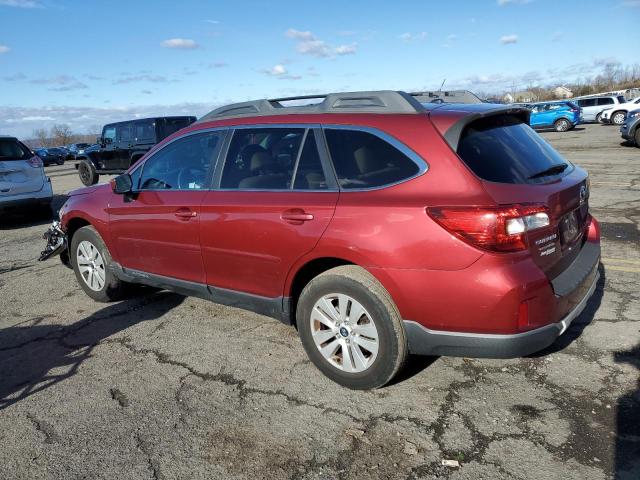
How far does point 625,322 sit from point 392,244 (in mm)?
2296

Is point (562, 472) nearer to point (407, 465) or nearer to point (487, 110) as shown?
point (407, 465)

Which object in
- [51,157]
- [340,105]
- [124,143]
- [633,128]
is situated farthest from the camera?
[51,157]

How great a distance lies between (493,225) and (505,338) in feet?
2.00

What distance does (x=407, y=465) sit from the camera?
2.59m

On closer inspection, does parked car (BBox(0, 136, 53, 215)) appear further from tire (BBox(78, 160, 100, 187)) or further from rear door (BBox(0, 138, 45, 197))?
tire (BBox(78, 160, 100, 187))

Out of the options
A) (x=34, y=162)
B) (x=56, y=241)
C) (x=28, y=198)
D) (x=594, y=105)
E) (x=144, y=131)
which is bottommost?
(x=56, y=241)

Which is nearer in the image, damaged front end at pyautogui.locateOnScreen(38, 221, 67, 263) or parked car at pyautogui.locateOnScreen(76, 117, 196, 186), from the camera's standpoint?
damaged front end at pyautogui.locateOnScreen(38, 221, 67, 263)

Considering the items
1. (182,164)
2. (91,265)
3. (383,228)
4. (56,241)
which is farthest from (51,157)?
(383,228)

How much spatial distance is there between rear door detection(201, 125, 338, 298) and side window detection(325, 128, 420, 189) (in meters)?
0.10

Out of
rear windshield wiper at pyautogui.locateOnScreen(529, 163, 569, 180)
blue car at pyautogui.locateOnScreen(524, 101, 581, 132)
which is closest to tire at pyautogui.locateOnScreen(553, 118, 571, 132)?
blue car at pyautogui.locateOnScreen(524, 101, 581, 132)

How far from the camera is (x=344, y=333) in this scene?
325cm

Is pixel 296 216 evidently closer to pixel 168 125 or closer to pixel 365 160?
pixel 365 160

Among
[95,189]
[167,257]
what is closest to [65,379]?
[167,257]

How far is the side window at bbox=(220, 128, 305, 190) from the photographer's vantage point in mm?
3574
